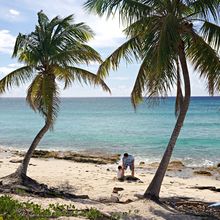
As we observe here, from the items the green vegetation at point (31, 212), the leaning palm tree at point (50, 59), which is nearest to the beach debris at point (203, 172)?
the leaning palm tree at point (50, 59)

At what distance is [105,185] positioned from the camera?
14180 millimetres

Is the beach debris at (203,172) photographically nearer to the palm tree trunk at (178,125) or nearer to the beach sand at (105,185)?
the beach sand at (105,185)

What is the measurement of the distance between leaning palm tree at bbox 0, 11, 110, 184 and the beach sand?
2662mm

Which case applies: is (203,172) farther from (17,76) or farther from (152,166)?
(17,76)

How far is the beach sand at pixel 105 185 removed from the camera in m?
9.24

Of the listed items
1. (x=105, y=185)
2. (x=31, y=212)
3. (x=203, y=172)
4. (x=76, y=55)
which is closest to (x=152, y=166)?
(x=203, y=172)

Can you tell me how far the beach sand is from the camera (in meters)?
9.24

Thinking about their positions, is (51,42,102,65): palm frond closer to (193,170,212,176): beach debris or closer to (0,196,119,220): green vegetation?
(0,196,119,220): green vegetation

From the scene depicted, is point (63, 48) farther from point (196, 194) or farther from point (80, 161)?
point (80, 161)

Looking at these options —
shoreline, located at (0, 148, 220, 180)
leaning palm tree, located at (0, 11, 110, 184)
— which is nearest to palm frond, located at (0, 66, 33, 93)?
leaning palm tree, located at (0, 11, 110, 184)

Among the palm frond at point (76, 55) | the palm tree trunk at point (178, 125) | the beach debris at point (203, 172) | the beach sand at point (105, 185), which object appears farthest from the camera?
the beach debris at point (203, 172)

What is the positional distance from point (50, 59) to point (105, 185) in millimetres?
5219

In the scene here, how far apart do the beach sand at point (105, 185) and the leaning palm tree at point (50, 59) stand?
2.66 m

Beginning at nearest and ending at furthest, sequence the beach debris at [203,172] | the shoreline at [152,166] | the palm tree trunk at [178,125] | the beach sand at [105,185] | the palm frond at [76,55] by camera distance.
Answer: the beach sand at [105,185] → the palm tree trunk at [178,125] → the palm frond at [76,55] → the beach debris at [203,172] → the shoreline at [152,166]
